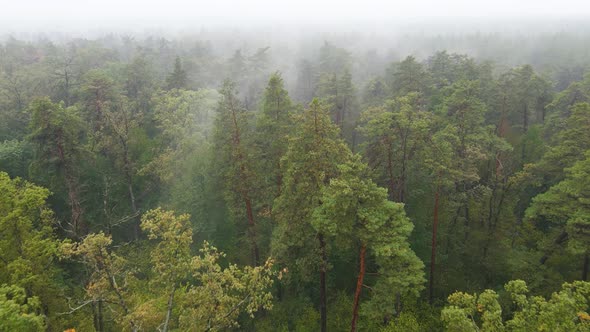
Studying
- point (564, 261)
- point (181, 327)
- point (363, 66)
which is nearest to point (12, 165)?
point (181, 327)

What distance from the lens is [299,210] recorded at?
1756 centimetres

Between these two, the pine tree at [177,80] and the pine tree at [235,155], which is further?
the pine tree at [177,80]

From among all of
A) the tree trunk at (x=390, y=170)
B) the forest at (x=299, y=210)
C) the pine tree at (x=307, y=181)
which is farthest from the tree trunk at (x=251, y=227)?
the tree trunk at (x=390, y=170)

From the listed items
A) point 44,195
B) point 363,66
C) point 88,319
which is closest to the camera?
point 44,195

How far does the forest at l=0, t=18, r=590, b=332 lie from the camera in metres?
13.6

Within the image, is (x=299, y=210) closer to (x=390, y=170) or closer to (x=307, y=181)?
(x=307, y=181)

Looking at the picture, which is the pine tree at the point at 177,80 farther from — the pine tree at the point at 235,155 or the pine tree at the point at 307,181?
the pine tree at the point at 307,181

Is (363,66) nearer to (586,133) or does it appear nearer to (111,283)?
(586,133)

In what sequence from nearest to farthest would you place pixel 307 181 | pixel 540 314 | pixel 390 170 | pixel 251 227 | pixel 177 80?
1. pixel 540 314
2. pixel 307 181
3. pixel 390 170
4. pixel 251 227
5. pixel 177 80

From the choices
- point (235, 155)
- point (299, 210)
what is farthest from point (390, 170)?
point (235, 155)

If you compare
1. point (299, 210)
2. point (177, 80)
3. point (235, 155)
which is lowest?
point (299, 210)

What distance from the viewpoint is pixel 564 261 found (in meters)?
22.2

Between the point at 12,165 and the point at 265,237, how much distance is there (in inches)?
906

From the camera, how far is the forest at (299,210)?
44.5 feet
